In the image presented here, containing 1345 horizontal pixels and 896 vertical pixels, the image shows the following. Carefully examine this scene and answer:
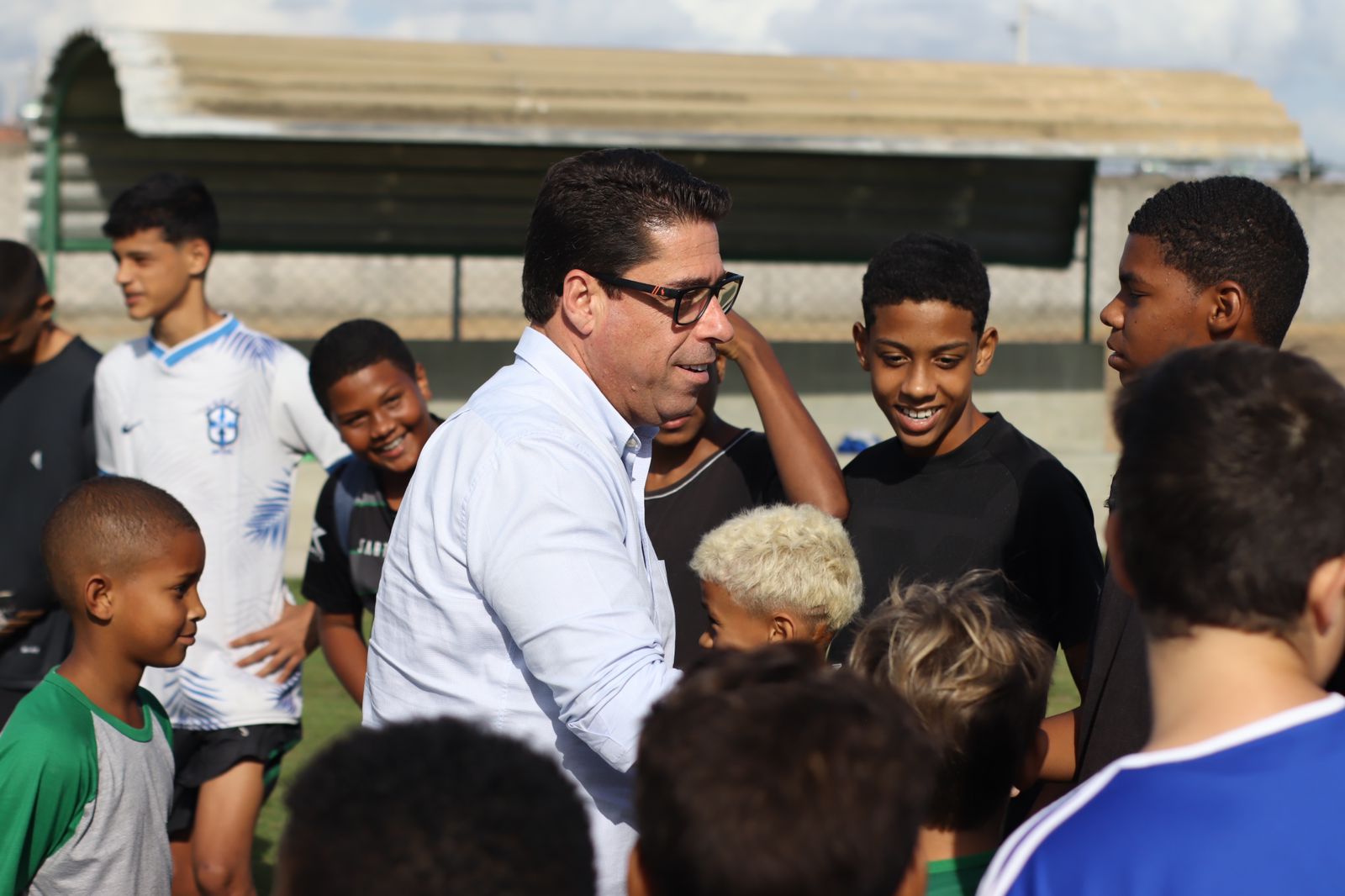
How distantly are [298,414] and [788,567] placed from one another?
8.33ft

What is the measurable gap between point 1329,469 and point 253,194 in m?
9.56

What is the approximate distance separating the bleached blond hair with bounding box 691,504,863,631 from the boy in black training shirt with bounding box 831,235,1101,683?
11.5 inches

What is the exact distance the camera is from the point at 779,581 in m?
3.03

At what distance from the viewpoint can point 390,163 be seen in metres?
10.4

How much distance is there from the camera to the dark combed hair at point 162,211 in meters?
5.12

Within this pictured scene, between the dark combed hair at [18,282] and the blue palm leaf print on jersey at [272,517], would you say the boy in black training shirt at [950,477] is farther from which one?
the dark combed hair at [18,282]

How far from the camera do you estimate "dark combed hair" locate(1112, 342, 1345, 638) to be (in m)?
1.59

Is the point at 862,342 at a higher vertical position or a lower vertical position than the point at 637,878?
higher

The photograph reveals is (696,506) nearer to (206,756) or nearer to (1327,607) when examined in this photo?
(206,756)

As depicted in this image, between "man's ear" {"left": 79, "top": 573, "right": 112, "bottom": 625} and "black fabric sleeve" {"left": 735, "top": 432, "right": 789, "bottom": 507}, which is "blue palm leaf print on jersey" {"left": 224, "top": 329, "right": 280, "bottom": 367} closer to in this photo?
"man's ear" {"left": 79, "top": 573, "right": 112, "bottom": 625}

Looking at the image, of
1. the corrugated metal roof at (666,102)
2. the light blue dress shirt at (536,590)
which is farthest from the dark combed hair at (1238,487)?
the corrugated metal roof at (666,102)

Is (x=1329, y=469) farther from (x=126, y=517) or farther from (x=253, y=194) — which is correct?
(x=253, y=194)

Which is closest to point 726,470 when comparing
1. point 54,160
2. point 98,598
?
point 98,598

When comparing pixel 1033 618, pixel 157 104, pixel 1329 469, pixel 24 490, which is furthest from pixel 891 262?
pixel 157 104
